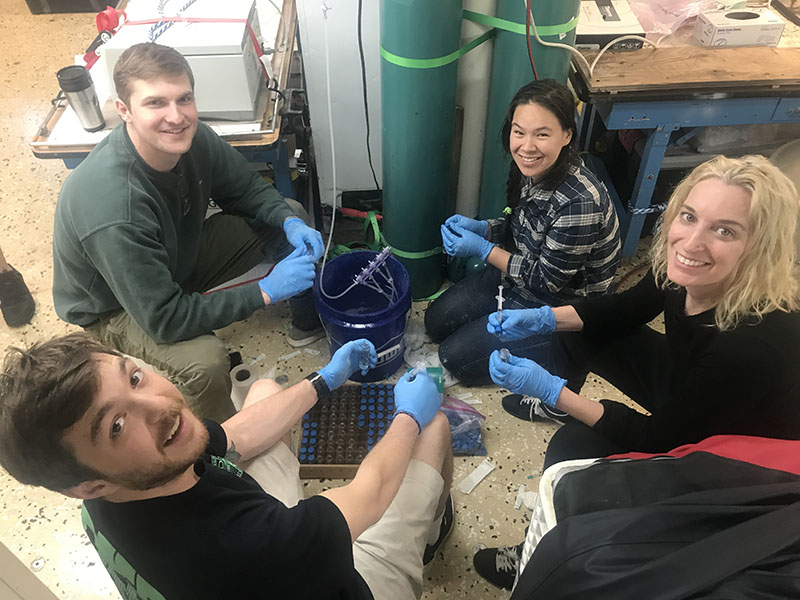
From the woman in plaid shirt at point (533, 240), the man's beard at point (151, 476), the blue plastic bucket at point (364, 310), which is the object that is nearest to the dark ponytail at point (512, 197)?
the woman in plaid shirt at point (533, 240)

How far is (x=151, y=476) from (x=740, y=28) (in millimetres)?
2251

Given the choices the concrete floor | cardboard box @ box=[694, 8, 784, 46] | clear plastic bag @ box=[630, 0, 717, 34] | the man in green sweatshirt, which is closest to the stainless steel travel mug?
the man in green sweatshirt

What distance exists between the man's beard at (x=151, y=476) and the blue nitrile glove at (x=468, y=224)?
1.23 m

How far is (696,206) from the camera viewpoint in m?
1.12

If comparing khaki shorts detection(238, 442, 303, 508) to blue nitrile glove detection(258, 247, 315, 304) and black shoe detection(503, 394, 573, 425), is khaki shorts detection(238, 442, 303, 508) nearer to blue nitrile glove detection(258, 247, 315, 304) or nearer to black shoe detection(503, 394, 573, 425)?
blue nitrile glove detection(258, 247, 315, 304)

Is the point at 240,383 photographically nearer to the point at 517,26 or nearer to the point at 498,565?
the point at 498,565

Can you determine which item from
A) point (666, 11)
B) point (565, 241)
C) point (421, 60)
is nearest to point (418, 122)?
point (421, 60)

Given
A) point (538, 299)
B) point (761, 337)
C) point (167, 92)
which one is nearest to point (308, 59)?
point (167, 92)

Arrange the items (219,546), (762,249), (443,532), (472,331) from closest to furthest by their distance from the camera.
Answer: (219,546), (762,249), (443,532), (472,331)

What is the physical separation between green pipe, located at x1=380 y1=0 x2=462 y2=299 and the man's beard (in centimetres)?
127

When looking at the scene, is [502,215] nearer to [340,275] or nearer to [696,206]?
[340,275]

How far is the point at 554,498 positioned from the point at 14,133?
128 inches

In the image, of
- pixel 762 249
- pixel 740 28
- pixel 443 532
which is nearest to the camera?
pixel 762 249

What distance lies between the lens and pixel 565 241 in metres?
1.55
